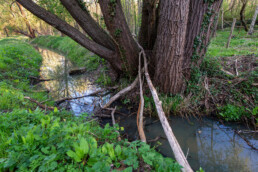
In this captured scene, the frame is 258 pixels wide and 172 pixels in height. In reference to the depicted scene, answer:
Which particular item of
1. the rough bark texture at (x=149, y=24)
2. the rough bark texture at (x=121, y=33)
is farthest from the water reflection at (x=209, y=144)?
the rough bark texture at (x=149, y=24)

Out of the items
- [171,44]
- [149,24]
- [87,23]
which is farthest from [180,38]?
[87,23]

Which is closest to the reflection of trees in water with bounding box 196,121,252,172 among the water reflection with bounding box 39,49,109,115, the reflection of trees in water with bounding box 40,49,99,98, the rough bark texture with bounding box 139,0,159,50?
the water reflection with bounding box 39,49,109,115

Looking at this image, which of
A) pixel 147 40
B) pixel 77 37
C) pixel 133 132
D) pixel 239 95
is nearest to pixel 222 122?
pixel 239 95

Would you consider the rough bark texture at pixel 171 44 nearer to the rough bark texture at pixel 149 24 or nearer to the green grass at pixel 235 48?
the rough bark texture at pixel 149 24

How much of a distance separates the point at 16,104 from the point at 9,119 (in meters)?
1.41

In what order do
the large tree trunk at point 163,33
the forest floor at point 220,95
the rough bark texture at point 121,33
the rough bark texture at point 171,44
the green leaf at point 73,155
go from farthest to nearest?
the rough bark texture at point 121,33 → the forest floor at point 220,95 → the large tree trunk at point 163,33 → the rough bark texture at point 171,44 → the green leaf at point 73,155

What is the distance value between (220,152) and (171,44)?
2.42m

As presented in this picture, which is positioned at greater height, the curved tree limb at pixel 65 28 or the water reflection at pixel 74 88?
the curved tree limb at pixel 65 28

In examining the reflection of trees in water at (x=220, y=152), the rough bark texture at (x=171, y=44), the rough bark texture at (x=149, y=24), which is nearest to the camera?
the reflection of trees in water at (x=220, y=152)

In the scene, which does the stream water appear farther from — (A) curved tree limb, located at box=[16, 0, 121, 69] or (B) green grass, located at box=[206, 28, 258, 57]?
(B) green grass, located at box=[206, 28, 258, 57]

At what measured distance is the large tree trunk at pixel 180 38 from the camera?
322 centimetres

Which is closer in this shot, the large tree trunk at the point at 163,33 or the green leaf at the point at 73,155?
the green leaf at the point at 73,155

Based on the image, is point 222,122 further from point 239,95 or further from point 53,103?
point 53,103

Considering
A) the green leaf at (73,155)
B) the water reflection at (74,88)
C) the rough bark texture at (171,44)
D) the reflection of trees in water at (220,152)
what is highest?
the rough bark texture at (171,44)
